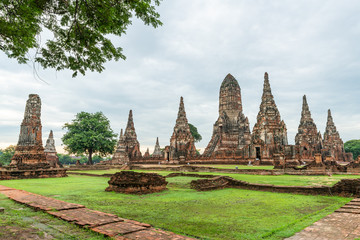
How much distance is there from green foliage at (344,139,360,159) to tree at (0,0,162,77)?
2828 inches

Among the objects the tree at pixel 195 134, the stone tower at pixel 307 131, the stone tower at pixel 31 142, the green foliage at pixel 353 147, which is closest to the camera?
the stone tower at pixel 31 142

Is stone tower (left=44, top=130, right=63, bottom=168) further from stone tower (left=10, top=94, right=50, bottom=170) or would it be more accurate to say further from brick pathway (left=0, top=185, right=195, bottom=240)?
brick pathway (left=0, top=185, right=195, bottom=240)

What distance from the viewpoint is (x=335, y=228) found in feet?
13.3

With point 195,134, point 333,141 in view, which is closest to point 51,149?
point 195,134

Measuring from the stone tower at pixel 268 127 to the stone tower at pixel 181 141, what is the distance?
28.8 ft

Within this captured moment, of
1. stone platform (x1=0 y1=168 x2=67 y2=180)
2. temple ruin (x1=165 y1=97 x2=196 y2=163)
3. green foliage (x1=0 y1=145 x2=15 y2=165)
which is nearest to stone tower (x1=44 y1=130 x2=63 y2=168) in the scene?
green foliage (x1=0 y1=145 x2=15 y2=165)

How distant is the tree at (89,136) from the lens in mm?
34406

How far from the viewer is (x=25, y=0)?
4.35 meters

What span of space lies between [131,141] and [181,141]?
36.1ft

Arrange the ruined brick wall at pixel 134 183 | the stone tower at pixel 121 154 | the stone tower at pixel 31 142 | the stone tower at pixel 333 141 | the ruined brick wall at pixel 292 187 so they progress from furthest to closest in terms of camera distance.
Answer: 1. the stone tower at pixel 333 141
2. the stone tower at pixel 121 154
3. the stone tower at pixel 31 142
4. the ruined brick wall at pixel 134 183
5. the ruined brick wall at pixel 292 187

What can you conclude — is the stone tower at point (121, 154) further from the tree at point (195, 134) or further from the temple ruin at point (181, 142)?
the tree at point (195, 134)

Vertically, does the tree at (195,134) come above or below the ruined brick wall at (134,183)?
above

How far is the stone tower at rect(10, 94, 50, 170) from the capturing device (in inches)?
651

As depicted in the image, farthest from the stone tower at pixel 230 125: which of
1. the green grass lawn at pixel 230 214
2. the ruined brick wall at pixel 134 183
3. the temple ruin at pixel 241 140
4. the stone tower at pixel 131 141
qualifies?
the green grass lawn at pixel 230 214
